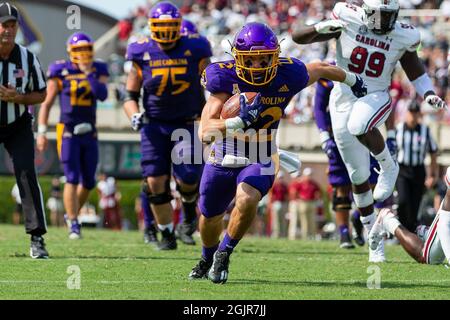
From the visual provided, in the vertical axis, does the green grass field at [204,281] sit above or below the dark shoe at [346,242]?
above

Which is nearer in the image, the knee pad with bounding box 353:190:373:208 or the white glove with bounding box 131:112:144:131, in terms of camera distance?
the knee pad with bounding box 353:190:373:208

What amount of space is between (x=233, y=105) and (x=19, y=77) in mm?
2556

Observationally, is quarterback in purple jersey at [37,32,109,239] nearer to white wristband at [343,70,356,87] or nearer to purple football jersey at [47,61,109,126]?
purple football jersey at [47,61,109,126]

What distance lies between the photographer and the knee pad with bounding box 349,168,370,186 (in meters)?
8.97

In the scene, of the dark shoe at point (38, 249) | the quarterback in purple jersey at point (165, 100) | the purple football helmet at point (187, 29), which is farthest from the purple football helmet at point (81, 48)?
the dark shoe at point (38, 249)

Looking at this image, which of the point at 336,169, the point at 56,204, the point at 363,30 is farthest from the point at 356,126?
the point at 56,204

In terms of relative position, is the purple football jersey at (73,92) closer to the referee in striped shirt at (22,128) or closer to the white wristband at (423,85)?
the referee in striped shirt at (22,128)

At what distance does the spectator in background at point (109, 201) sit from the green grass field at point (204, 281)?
1201 cm

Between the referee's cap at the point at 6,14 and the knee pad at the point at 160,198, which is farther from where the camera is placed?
the knee pad at the point at 160,198

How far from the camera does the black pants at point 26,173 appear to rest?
8242 mm

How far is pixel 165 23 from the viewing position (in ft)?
30.9

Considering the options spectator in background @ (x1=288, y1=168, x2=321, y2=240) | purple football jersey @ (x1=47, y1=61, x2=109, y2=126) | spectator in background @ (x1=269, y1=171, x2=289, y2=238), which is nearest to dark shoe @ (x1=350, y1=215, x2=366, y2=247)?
purple football jersey @ (x1=47, y1=61, x2=109, y2=126)

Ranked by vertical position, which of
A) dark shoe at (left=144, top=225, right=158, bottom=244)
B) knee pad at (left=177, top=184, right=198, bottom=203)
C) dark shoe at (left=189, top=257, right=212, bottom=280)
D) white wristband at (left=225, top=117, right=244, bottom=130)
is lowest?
→ dark shoe at (left=144, top=225, right=158, bottom=244)

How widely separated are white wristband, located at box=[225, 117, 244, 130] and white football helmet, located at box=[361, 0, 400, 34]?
8.56 feet
